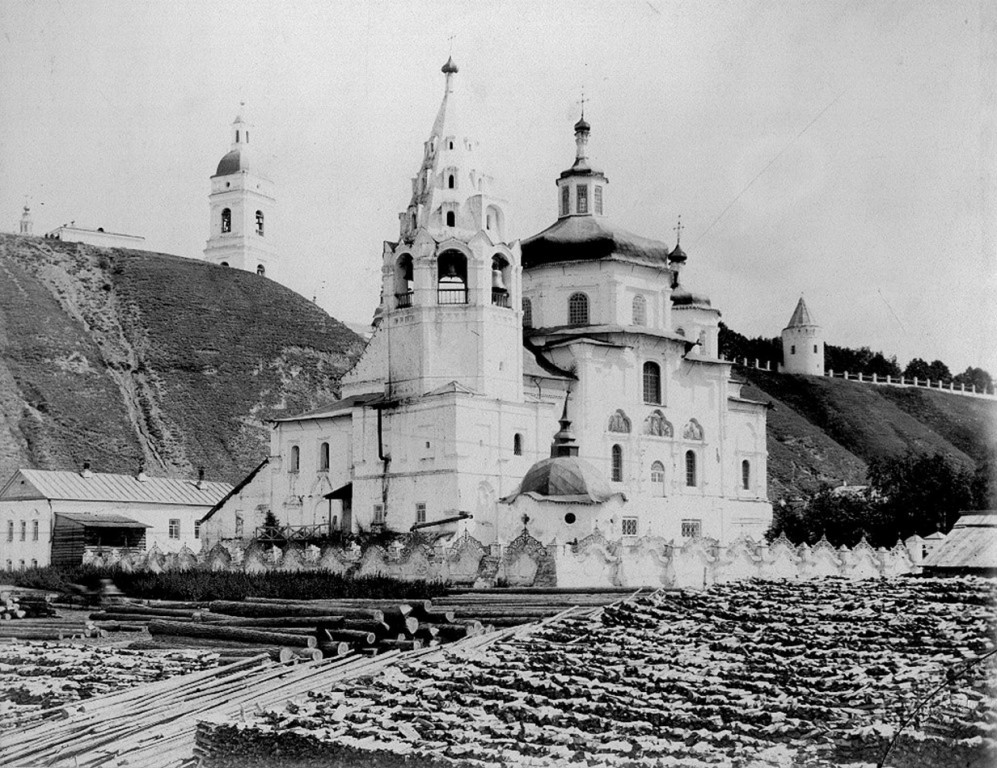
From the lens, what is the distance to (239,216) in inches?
3974

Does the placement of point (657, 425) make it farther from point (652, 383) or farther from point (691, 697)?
point (691, 697)

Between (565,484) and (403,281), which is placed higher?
(403,281)

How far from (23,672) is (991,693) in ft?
53.2

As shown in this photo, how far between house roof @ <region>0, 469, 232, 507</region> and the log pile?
1333 inches

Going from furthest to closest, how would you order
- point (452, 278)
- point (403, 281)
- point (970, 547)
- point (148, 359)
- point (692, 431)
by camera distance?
1. point (148, 359)
2. point (692, 431)
3. point (403, 281)
4. point (452, 278)
5. point (970, 547)

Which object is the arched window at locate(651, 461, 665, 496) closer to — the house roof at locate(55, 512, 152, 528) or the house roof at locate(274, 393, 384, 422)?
the house roof at locate(274, 393, 384, 422)

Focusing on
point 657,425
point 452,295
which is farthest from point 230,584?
point 657,425

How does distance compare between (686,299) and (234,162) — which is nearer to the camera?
Result: (686,299)

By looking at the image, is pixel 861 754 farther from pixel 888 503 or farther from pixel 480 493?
pixel 888 503

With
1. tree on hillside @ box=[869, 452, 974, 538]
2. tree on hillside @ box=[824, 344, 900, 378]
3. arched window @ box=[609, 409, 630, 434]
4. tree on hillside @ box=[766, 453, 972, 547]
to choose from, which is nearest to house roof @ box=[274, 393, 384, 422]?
arched window @ box=[609, 409, 630, 434]

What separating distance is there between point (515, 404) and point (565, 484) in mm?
5328

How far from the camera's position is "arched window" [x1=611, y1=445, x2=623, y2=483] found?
160 feet

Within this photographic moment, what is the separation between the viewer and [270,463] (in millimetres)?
49812

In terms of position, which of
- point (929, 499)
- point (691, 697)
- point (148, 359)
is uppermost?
point (148, 359)
